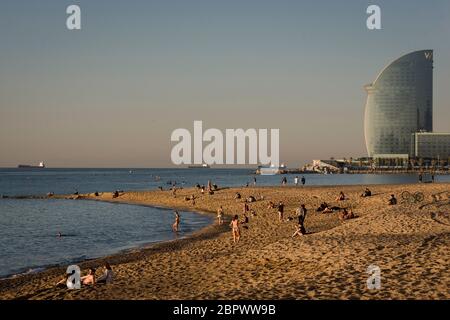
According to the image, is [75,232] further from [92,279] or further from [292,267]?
[292,267]

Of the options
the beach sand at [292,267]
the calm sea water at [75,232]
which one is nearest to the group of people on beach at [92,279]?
the beach sand at [292,267]

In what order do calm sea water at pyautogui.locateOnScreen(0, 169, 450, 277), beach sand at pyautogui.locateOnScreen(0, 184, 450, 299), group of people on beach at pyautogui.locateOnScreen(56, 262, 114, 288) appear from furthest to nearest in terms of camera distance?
calm sea water at pyautogui.locateOnScreen(0, 169, 450, 277)
group of people on beach at pyautogui.locateOnScreen(56, 262, 114, 288)
beach sand at pyautogui.locateOnScreen(0, 184, 450, 299)

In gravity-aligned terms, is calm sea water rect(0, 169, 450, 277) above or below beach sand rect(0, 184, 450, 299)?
below

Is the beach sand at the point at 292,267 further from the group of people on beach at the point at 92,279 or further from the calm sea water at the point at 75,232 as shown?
the calm sea water at the point at 75,232

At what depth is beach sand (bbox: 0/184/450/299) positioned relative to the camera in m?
12.1

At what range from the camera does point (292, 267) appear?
50.5 feet

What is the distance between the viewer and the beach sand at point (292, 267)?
12.1m

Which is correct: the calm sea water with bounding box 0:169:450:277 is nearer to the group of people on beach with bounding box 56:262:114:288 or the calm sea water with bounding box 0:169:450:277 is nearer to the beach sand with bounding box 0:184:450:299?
the beach sand with bounding box 0:184:450:299

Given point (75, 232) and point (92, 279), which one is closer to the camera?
point (92, 279)

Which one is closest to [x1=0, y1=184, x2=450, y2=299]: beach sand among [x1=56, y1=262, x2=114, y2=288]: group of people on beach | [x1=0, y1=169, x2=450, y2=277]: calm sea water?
[x1=56, y1=262, x2=114, y2=288]: group of people on beach

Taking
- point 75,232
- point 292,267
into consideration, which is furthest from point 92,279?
point 75,232
